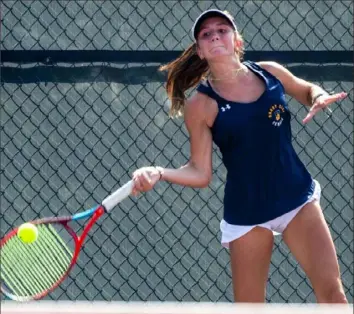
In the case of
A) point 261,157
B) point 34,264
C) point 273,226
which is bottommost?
point 273,226

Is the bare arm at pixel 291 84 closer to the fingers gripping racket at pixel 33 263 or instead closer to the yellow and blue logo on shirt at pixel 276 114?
the yellow and blue logo on shirt at pixel 276 114

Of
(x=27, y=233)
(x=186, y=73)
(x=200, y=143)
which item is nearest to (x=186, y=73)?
(x=186, y=73)

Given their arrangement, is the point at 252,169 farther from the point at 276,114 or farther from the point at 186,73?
the point at 186,73

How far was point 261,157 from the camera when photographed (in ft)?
13.6

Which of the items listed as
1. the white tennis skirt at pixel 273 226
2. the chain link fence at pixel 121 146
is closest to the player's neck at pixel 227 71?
the white tennis skirt at pixel 273 226

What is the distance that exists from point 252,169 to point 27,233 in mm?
805

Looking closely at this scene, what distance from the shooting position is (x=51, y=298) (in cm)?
534

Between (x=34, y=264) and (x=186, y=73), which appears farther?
(x=186, y=73)

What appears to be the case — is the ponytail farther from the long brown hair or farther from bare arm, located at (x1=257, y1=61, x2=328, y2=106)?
bare arm, located at (x1=257, y1=61, x2=328, y2=106)

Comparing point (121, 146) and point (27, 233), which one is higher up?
point (121, 146)

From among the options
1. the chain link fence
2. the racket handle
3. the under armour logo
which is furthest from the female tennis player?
the chain link fence

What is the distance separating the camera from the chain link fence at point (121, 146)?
210 inches

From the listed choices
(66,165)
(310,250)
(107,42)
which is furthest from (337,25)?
(310,250)

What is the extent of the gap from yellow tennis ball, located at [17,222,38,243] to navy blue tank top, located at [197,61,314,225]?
2.32 feet
